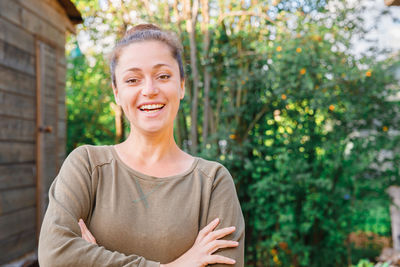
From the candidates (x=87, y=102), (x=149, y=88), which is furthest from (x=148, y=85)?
(x=87, y=102)

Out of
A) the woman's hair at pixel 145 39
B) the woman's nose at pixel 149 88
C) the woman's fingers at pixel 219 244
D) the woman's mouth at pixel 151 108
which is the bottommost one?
the woman's fingers at pixel 219 244

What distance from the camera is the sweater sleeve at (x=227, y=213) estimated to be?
152cm

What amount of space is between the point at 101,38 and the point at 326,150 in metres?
5.41

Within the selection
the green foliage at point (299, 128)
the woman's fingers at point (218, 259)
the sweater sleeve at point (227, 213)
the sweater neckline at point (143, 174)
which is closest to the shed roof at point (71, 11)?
the green foliage at point (299, 128)

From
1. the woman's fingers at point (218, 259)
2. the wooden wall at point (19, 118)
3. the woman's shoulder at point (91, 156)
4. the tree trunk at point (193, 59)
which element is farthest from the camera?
the tree trunk at point (193, 59)

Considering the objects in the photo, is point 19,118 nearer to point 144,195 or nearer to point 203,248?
point 144,195

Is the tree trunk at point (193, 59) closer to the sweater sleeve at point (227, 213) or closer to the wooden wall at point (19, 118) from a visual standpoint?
the wooden wall at point (19, 118)

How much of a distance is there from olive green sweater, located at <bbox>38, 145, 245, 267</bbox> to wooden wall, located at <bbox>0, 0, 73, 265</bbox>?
2488 mm

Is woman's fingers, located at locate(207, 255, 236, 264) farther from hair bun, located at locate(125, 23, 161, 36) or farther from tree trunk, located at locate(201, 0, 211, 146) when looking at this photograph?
tree trunk, located at locate(201, 0, 211, 146)

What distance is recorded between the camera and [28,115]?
4.18 meters

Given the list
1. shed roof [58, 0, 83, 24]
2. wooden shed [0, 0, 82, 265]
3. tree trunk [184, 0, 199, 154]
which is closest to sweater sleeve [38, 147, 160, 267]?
wooden shed [0, 0, 82, 265]

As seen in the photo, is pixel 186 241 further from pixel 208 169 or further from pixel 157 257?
pixel 208 169

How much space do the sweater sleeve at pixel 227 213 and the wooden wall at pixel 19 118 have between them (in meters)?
2.76

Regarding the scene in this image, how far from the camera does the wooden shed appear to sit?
3.70 metres
